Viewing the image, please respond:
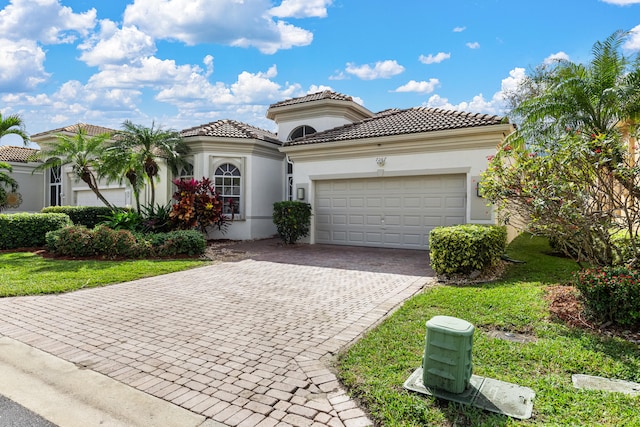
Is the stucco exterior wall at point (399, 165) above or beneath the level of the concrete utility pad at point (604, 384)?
above

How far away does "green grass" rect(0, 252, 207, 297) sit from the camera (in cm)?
783

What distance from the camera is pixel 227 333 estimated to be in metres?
5.23

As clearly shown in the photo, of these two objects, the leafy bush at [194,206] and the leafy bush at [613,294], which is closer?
the leafy bush at [613,294]

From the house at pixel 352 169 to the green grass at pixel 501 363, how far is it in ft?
20.8

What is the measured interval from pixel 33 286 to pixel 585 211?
32.8 feet

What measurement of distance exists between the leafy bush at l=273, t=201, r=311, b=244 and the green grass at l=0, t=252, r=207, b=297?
4.06 metres

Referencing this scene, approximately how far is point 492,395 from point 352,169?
444 inches

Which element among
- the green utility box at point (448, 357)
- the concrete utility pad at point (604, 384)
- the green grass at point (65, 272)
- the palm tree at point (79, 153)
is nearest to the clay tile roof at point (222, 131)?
the palm tree at point (79, 153)

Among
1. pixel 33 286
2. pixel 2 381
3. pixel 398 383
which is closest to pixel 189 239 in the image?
pixel 33 286

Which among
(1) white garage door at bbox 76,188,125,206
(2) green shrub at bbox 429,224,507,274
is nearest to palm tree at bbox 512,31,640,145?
(2) green shrub at bbox 429,224,507,274

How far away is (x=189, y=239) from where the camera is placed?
1216 cm

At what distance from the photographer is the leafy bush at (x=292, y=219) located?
14461 mm

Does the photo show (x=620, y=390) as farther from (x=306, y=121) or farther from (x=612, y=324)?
(x=306, y=121)

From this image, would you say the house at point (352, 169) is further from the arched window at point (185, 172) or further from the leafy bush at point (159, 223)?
the leafy bush at point (159, 223)
